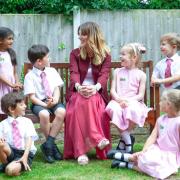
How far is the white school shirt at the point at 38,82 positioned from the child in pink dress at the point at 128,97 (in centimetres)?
69

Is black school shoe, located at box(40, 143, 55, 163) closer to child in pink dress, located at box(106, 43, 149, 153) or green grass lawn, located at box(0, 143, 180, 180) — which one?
green grass lawn, located at box(0, 143, 180, 180)

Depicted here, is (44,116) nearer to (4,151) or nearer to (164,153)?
(4,151)

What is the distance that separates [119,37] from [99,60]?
4554 millimetres

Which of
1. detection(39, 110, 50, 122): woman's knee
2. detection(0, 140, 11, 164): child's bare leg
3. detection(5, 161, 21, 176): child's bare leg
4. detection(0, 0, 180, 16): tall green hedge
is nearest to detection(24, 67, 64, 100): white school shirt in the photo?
detection(39, 110, 50, 122): woman's knee

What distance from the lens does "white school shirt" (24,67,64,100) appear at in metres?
6.57

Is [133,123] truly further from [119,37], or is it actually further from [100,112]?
[119,37]

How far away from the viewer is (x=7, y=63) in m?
6.74

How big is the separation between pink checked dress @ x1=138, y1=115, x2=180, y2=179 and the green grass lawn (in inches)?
3.6

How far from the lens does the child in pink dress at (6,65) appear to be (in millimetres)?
6645

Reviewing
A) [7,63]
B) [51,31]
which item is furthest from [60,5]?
[7,63]

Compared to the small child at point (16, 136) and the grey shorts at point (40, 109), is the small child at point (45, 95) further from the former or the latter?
the small child at point (16, 136)

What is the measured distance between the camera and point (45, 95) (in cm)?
666

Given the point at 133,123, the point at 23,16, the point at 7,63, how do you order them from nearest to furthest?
the point at 133,123
the point at 7,63
the point at 23,16

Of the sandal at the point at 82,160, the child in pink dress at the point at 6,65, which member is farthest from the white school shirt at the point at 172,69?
the child in pink dress at the point at 6,65
